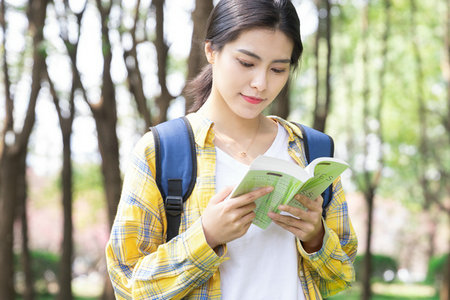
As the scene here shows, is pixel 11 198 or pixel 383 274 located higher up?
pixel 11 198

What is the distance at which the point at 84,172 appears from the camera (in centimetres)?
2378

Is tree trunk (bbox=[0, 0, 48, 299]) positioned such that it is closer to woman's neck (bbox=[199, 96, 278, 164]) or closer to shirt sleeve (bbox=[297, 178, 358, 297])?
woman's neck (bbox=[199, 96, 278, 164])

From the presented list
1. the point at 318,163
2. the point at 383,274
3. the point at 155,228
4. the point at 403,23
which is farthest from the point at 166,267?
the point at 383,274

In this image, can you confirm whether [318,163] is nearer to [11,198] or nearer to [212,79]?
[212,79]

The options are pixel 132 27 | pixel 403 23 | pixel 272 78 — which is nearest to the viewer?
pixel 272 78

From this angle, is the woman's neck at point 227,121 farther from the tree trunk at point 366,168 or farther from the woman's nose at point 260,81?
the tree trunk at point 366,168

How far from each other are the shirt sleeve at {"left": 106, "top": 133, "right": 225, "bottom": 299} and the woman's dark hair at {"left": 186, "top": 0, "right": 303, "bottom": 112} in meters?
0.45

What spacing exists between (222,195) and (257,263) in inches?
11.1

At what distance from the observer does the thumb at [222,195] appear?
187 cm

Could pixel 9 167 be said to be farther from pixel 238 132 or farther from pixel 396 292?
pixel 396 292

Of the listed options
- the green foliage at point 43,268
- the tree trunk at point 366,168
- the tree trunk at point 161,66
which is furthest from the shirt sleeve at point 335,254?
the green foliage at point 43,268

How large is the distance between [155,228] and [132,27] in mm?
4823

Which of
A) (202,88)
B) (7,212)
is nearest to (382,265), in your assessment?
(7,212)

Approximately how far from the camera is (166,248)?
6.27 ft
